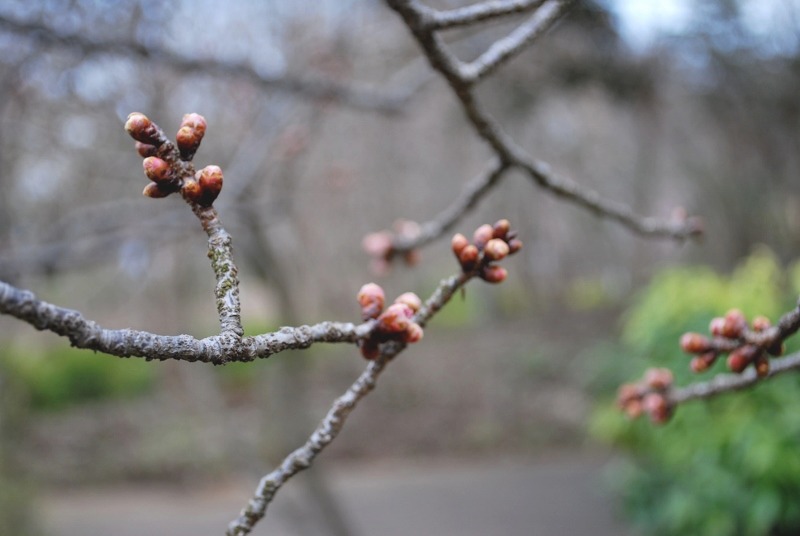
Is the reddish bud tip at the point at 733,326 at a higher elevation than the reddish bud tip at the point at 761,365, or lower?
higher

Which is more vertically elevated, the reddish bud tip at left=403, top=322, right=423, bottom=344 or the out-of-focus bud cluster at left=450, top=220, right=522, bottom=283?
the out-of-focus bud cluster at left=450, top=220, right=522, bottom=283

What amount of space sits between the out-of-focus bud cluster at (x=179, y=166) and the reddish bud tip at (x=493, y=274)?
453 mm

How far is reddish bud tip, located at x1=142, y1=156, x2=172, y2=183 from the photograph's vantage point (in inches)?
32.9

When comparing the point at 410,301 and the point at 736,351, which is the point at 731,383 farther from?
the point at 410,301

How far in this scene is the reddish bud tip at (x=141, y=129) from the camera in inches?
32.0

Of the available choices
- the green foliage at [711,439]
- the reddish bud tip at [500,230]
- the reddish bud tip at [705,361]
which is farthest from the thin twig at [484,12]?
the green foliage at [711,439]

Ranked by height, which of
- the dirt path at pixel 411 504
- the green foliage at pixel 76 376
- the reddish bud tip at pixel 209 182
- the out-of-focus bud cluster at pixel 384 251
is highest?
the green foliage at pixel 76 376

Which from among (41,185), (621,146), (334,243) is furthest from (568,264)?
(41,185)

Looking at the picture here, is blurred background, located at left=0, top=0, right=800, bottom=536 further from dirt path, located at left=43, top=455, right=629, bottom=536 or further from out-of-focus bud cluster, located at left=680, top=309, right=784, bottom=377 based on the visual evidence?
out-of-focus bud cluster, located at left=680, top=309, right=784, bottom=377

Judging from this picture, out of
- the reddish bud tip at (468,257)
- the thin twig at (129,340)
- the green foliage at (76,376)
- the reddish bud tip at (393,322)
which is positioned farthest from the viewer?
the green foliage at (76,376)

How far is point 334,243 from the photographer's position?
17.0 meters

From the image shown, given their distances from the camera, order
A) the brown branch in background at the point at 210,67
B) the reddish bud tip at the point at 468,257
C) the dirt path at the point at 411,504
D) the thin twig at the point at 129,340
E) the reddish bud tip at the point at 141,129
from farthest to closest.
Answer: the dirt path at the point at 411,504 < the brown branch in background at the point at 210,67 < the reddish bud tip at the point at 468,257 < the reddish bud tip at the point at 141,129 < the thin twig at the point at 129,340

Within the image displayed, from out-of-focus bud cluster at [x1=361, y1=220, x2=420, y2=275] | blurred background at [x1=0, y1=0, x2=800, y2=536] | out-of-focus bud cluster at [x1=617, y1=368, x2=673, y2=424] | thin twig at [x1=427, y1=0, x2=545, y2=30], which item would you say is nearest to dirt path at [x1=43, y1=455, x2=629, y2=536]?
blurred background at [x1=0, y1=0, x2=800, y2=536]

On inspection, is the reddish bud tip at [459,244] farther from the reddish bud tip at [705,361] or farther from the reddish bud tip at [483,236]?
the reddish bud tip at [705,361]
